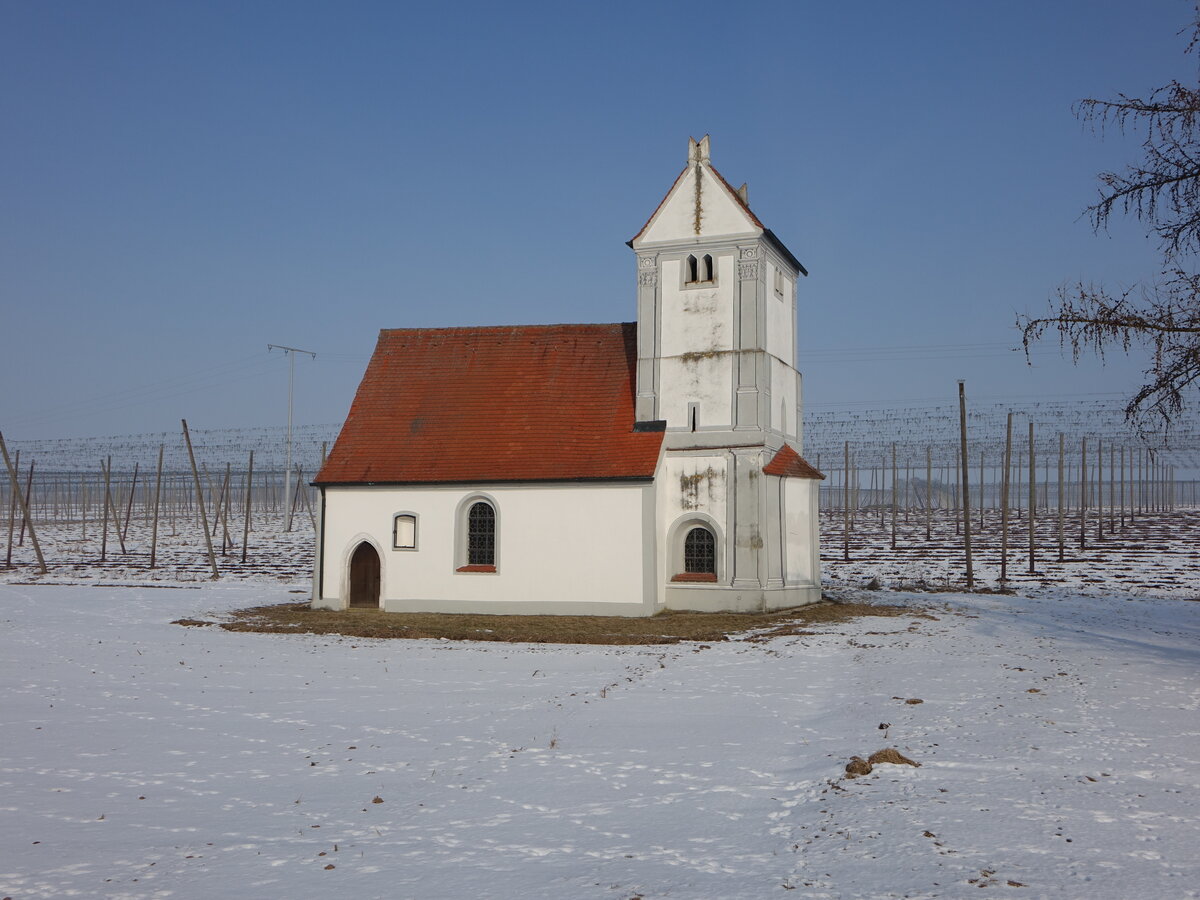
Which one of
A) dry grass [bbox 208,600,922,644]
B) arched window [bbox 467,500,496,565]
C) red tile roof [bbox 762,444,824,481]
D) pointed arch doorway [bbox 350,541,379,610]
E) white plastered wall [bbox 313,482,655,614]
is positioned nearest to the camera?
dry grass [bbox 208,600,922,644]

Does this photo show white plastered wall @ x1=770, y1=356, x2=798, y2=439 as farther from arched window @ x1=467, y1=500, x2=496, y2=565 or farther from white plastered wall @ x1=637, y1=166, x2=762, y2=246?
arched window @ x1=467, y1=500, x2=496, y2=565

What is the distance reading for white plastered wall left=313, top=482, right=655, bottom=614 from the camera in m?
24.7

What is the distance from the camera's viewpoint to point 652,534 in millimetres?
24797

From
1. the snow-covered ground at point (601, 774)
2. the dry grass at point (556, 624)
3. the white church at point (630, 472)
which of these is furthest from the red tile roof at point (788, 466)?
the snow-covered ground at point (601, 774)

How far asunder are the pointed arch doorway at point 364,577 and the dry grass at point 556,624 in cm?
56

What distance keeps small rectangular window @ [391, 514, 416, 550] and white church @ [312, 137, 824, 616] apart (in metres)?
0.04

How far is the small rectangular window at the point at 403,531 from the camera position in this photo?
26094 millimetres

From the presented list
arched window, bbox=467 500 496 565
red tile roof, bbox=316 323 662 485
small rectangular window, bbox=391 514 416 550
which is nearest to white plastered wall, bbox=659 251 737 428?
red tile roof, bbox=316 323 662 485

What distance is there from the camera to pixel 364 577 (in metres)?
26.5

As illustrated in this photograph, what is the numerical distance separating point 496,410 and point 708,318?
20.2 feet

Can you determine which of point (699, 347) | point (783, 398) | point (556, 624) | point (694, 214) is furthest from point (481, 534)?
point (694, 214)

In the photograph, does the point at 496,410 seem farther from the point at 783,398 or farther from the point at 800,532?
the point at 800,532

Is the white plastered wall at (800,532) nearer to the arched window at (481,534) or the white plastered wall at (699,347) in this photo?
the white plastered wall at (699,347)

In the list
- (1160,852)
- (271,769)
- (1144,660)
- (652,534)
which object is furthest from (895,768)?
(652,534)
